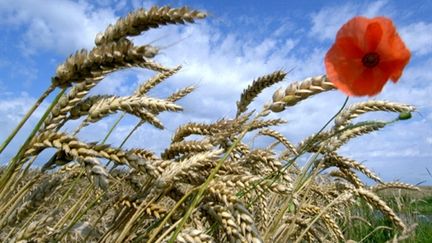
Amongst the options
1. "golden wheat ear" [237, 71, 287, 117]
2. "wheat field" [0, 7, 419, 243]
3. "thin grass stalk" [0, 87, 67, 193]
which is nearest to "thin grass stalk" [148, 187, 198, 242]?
"wheat field" [0, 7, 419, 243]

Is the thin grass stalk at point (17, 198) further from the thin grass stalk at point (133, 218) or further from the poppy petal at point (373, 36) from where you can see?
the poppy petal at point (373, 36)

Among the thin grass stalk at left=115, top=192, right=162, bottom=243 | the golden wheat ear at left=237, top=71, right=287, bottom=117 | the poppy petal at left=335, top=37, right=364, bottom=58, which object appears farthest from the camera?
the golden wheat ear at left=237, top=71, right=287, bottom=117

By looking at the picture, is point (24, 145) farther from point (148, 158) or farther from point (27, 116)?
point (148, 158)

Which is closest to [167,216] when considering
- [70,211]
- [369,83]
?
[70,211]

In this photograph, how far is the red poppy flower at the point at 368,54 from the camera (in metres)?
2.14

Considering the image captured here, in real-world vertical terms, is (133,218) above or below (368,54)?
below

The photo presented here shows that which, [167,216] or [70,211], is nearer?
[167,216]

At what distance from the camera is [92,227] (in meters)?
2.09

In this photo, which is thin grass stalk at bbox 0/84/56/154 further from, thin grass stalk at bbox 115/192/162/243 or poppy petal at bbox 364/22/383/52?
poppy petal at bbox 364/22/383/52

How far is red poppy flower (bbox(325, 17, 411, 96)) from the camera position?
2139 mm

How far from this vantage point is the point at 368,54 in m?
2.24

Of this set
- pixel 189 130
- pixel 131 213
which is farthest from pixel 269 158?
pixel 131 213

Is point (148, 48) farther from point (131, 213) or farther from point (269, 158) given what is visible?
point (269, 158)

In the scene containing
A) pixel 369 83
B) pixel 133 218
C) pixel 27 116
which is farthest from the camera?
pixel 369 83
